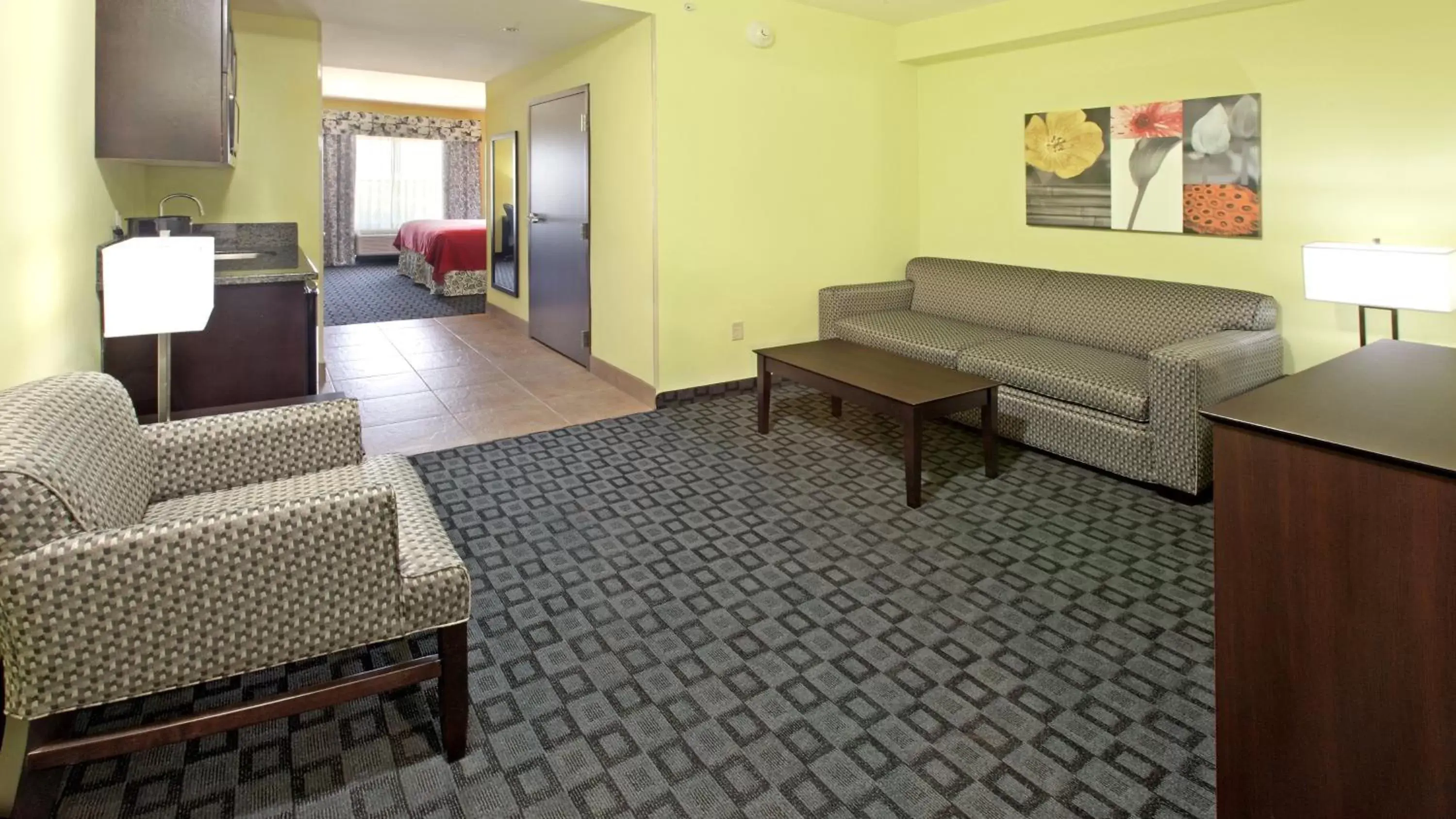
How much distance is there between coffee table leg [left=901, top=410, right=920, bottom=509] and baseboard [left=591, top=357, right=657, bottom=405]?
1.84 meters

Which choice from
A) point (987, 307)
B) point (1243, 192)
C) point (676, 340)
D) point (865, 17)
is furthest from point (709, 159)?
point (1243, 192)

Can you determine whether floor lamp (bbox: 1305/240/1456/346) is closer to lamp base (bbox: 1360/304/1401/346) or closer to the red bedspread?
lamp base (bbox: 1360/304/1401/346)

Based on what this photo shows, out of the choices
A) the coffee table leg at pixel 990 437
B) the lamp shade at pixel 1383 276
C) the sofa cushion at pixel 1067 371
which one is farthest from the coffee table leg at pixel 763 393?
the lamp shade at pixel 1383 276

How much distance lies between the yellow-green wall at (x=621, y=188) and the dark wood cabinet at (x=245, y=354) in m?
1.83

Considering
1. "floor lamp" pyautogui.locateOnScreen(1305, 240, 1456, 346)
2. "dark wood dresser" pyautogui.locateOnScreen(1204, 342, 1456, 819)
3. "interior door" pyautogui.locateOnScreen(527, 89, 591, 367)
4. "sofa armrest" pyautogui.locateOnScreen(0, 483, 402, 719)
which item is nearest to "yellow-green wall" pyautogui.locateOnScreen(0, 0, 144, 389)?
"sofa armrest" pyautogui.locateOnScreen(0, 483, 402, 719)

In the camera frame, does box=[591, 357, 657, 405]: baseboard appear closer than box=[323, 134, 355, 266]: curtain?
Yes

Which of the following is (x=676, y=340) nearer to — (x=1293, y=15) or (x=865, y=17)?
(x=865, y=17)

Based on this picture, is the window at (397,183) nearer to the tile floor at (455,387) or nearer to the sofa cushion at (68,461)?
the tile floor at (455,387)

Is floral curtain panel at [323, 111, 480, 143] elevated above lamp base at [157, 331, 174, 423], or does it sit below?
above

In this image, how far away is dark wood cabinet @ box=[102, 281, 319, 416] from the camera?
9.66 ft

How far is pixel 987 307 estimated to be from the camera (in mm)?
4555

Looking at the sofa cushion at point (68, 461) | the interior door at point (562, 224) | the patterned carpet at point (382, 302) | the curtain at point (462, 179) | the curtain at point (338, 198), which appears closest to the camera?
the sofa cushion at point (68, 461)

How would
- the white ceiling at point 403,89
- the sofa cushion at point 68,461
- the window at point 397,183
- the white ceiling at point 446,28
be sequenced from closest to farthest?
the sofa cushion at point 68,461 < the white ceiling at point 446,28 < the white ceiling at point 403,89 < the window at point 397,183

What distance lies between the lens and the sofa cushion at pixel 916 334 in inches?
159
